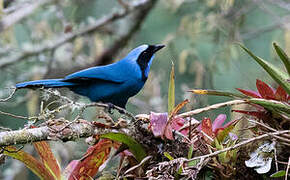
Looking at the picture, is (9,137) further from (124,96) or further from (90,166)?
(124,96)

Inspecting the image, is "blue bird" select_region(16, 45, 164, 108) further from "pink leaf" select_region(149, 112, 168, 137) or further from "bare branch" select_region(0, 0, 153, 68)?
"bare branch" select_region(0, 0, 153, 68)

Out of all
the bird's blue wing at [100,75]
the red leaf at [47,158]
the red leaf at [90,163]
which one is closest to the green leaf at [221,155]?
the red leaf at [90,163]

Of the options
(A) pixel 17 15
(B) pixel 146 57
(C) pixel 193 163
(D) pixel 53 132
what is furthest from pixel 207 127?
(A) pixel 17 15

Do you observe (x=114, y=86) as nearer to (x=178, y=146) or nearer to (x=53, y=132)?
(x=178, y=146)

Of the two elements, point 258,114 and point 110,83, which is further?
point 110,83

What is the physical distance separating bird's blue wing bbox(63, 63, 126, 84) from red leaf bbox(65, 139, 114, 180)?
4.20 feet

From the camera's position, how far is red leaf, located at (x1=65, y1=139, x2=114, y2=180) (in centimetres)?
182

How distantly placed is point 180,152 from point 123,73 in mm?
1641

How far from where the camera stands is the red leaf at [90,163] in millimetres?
1820

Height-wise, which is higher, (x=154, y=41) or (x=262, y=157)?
(x=154, y=41)

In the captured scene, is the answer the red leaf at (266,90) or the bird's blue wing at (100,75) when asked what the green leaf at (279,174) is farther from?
the bird's blue wing at (100,75)

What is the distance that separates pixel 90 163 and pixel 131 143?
21cm

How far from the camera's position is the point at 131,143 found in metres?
1.75

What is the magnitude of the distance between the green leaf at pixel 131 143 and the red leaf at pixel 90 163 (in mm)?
100
